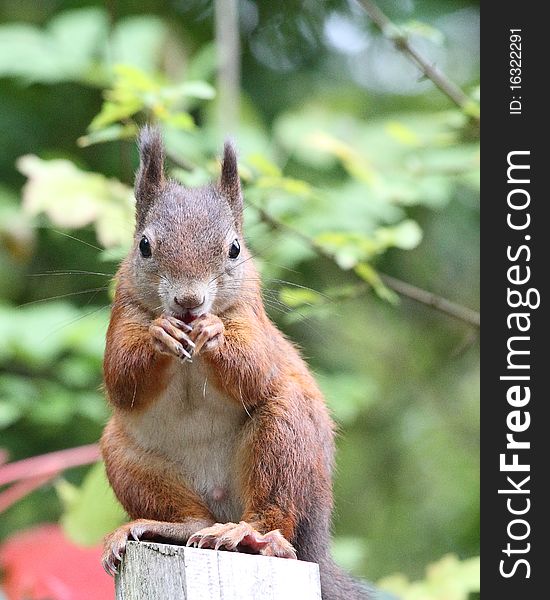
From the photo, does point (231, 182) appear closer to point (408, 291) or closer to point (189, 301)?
point (189, 301)

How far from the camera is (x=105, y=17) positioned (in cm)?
372

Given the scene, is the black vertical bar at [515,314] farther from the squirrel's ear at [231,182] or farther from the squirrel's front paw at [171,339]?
the squirrel's front paw at [171,339]

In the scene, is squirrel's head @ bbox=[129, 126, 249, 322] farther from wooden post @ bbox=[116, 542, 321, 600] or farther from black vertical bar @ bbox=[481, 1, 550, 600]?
black vertical bar @ bbox=[481, 1, 550, 600]

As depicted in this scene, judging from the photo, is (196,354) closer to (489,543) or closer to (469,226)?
(489,543)

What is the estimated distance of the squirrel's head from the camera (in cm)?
204

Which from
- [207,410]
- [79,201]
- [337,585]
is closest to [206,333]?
[207,410]

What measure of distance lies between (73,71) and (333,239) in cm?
115

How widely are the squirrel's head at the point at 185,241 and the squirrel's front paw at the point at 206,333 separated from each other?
1.2 inches

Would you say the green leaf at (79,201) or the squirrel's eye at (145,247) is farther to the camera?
the green leaf at (79,201)

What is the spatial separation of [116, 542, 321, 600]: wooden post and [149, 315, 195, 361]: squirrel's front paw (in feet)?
1.26

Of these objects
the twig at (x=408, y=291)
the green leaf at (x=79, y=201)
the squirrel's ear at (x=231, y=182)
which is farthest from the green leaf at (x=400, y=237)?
the green leaf at (x=79, y=201)

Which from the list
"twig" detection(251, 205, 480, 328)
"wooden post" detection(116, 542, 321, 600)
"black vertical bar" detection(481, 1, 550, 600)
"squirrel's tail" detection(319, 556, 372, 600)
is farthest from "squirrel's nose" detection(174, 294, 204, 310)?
"black vertical bar" detection(481, 1, 550, 600)

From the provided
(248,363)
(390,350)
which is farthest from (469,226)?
(248,363)

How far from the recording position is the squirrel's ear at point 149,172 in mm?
2270
